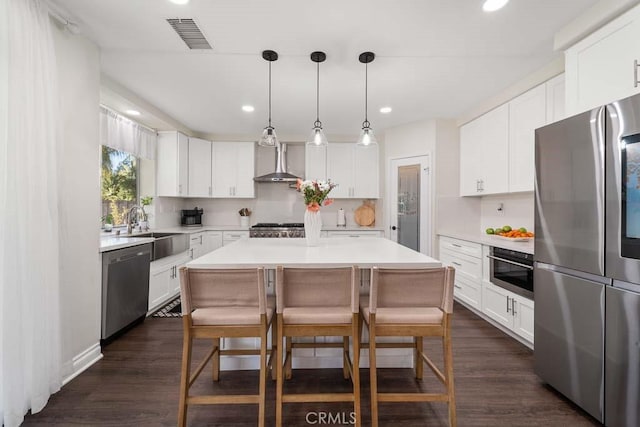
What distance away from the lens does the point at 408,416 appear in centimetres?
174

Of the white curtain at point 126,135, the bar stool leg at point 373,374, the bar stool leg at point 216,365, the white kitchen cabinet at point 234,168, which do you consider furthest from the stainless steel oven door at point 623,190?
the white kitchen cabinet at point 234,168

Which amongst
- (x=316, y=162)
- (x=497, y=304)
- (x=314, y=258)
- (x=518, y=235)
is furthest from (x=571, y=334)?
(x=316, y=162)

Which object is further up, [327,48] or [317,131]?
[327,48]

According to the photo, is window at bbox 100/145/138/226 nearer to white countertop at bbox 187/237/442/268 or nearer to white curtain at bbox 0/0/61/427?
white curtain at bbox 0/0/61/427

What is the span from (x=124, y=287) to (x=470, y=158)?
4.36m

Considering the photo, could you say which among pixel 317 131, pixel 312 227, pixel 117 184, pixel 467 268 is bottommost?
pixel 467 268

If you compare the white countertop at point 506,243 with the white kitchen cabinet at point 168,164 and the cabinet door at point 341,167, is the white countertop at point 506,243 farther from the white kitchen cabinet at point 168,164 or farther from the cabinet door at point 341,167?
the white kitchen cabinet at point 168,164

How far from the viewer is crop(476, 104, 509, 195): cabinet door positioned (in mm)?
3334

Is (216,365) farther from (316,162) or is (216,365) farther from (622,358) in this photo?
(316,162)

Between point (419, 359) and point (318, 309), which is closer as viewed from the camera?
point (318, 309)

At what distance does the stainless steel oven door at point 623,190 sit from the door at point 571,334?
0.16 m

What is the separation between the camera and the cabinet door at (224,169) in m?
5.14

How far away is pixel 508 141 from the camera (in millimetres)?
3291

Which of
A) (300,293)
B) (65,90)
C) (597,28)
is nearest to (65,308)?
(65,90)
